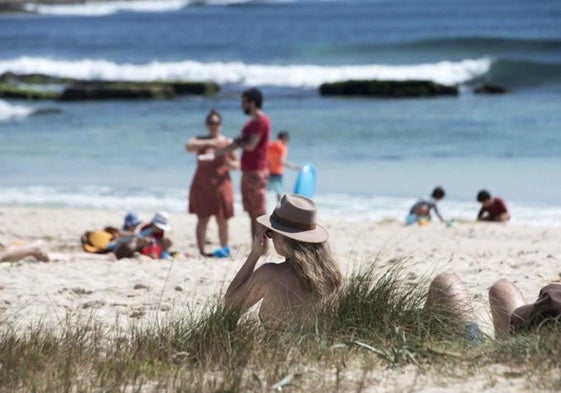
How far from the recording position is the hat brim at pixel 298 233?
193 inches

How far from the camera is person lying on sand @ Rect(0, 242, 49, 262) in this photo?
8.99 meters

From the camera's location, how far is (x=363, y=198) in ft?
48.0

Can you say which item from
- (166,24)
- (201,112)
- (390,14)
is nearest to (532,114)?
(201,112)

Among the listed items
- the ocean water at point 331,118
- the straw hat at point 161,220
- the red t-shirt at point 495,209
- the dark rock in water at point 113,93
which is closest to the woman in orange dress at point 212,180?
the straw hat at point 161,220

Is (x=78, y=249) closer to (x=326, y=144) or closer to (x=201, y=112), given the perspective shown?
(x=326, y=144)

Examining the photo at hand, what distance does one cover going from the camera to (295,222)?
4.99 m

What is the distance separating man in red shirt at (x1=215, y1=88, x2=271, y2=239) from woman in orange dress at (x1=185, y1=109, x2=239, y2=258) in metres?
0.14

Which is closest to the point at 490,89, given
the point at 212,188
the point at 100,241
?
the point at 212,188

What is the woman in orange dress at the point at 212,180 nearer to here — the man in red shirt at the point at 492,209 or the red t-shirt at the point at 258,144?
the red t-shirt at the point at 258,144

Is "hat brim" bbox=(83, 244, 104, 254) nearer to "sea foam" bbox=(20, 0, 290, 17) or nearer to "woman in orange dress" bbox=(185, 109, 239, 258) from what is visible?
"woman in orange dress" bbox=(185, 109, 239, 258)

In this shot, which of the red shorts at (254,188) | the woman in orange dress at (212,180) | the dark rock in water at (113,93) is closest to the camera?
the woman in orange dress at (212,180)

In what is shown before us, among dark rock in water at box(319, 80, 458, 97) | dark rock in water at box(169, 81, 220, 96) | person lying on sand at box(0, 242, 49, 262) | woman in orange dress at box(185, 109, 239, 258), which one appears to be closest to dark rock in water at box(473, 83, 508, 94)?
dark rock in water at box(319, 80, 458, 97)

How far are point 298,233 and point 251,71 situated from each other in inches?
1325

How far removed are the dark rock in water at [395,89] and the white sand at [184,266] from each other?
1616 centimetres
